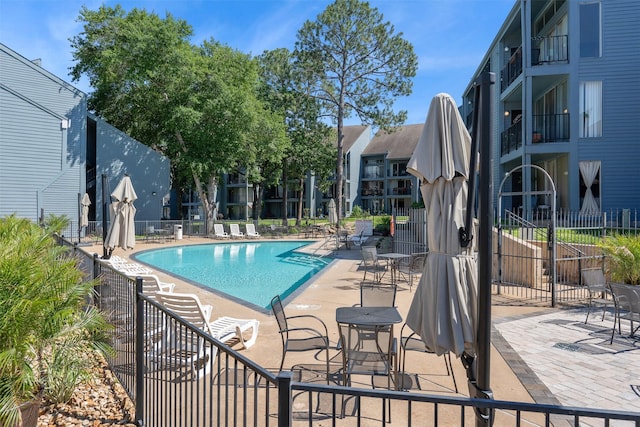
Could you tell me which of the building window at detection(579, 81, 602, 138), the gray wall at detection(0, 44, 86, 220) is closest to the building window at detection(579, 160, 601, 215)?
the building window at detection(579, 81, 602, 138)

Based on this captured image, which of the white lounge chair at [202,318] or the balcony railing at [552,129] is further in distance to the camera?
the balcony railing at [552,129]

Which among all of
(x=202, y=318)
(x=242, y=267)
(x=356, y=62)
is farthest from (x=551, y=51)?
(x=202, y=318)

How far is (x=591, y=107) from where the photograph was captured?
15328mm

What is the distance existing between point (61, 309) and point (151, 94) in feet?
89.2

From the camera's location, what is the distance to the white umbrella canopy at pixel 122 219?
33.9 feet

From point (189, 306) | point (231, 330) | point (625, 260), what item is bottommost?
point (231, 330)

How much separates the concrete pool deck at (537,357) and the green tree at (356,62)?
18.3 m

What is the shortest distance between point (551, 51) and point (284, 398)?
62.9 ft

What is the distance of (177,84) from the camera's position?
87.2 ft

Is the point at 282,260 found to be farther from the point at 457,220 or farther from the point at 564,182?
the point at 457,220

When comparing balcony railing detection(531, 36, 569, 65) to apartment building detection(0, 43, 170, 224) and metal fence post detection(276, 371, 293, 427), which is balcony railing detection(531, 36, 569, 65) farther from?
apartment building detection(0, 43, 170, 224)

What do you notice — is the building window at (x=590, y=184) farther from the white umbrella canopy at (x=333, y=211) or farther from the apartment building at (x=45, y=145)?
the apartment building at (x=45, y=145)

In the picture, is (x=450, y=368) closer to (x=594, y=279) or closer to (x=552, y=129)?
(x=594, y=279)

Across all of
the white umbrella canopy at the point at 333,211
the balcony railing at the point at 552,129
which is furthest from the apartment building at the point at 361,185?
the balcony railing at the point at 552,129
